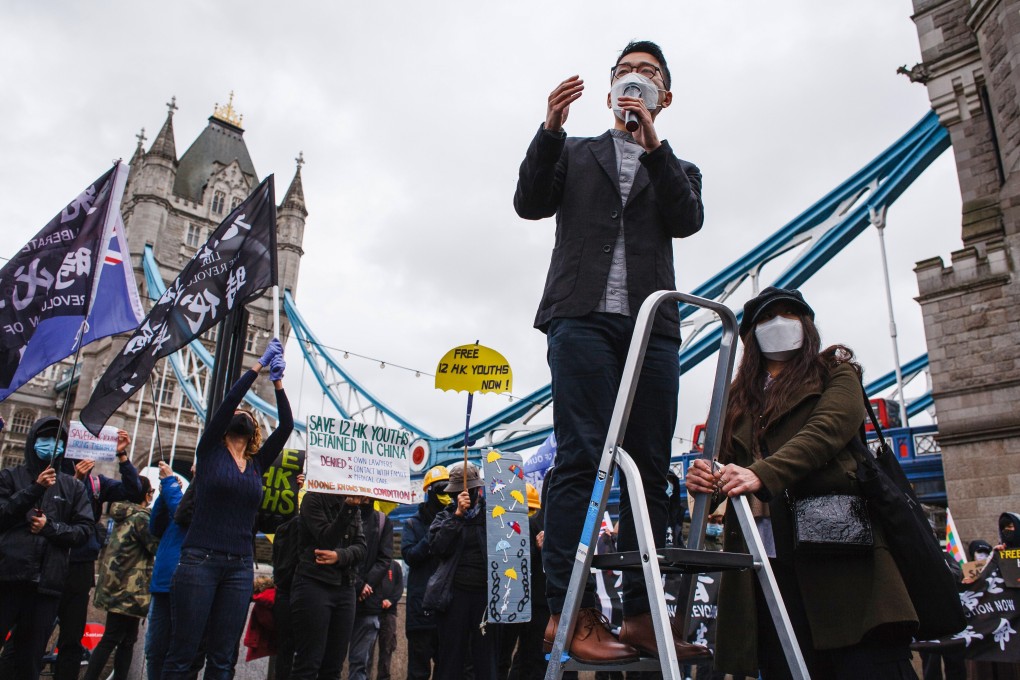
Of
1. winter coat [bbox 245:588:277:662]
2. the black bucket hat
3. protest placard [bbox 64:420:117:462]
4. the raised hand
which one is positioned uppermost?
the raised hand

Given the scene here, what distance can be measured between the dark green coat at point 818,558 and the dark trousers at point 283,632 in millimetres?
3665

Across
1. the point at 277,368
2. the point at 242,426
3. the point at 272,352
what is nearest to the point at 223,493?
the point at 242,426

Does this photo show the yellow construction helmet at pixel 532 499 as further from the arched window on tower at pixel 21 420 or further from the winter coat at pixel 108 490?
the arched window on tower at pixel 21 420

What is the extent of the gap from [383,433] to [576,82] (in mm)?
4192

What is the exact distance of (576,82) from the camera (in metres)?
2.26

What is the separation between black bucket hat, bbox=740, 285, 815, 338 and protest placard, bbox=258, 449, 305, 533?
3794 millimetres

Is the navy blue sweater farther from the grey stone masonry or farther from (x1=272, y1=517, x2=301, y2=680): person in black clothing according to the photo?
the grey stone masonry

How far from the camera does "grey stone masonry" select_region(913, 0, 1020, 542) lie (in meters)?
10.4

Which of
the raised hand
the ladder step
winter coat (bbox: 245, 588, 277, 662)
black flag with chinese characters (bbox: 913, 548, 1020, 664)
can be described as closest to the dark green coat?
the ladder step

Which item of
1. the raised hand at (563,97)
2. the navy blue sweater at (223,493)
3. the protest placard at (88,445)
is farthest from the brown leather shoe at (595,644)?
the protest placard at (88,445)

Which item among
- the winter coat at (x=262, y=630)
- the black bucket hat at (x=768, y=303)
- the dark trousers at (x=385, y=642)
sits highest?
the black bucket hat at (x=768, y=303)

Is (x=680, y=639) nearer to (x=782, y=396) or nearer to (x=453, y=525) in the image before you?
(x=782, y=396)

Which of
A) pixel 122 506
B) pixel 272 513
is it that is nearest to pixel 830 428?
pixel 272 513

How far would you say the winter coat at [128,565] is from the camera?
5.44 meters
